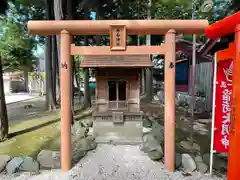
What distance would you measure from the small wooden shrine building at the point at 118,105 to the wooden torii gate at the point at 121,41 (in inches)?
68.4

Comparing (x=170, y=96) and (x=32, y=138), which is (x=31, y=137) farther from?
(x=170, y=96)

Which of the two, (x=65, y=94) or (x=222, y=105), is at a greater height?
(x=65, y=94)

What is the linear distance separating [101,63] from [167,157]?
2.87 m

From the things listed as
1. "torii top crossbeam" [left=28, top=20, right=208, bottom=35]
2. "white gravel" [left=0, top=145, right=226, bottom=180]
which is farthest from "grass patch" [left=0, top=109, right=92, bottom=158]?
"torii top crossbeam" [left=28, top=20, right=208, bottom=35]

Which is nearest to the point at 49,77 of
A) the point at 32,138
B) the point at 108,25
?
the point at 32,138

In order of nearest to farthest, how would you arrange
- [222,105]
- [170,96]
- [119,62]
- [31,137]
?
1. [222,105]
2. [170,96]
3. [119,62]
4. [31,137]

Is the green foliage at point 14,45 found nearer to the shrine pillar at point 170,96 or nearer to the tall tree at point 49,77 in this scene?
the tall tree at point 49,77

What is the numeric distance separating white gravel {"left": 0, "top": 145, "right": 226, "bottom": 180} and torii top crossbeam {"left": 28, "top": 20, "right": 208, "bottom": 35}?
9.47ft

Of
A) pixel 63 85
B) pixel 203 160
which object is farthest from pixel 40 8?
pixel 203 160

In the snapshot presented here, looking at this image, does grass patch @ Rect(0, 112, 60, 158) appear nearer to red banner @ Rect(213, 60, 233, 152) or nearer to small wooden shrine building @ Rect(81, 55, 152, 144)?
small wooden shrine building @ Rect(81, 55, 152, 144)

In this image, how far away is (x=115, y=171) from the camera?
430 centimetres

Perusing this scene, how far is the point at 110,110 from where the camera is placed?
239 inches

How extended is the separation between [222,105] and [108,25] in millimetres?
2788

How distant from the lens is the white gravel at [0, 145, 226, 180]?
4090 millimetres
